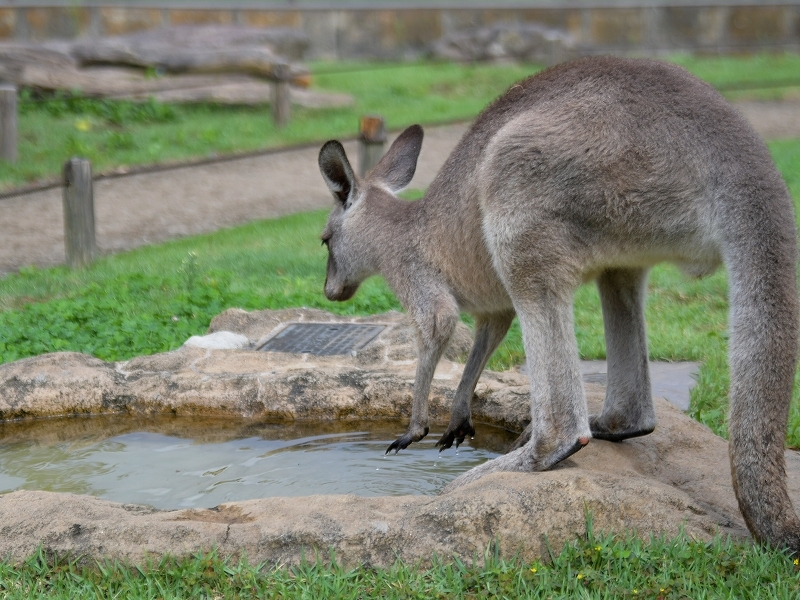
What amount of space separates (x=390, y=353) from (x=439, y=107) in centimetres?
839

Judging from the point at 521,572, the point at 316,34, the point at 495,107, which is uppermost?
the point at 316,34

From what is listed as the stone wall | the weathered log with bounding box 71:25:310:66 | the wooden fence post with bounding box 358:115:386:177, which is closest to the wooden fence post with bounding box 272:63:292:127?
the weathered log with bounding box 71:25:310:66

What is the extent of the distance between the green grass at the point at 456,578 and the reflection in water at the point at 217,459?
0.73 m

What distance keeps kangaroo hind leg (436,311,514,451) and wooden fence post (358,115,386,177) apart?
4.88 metres

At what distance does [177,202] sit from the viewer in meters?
9.82

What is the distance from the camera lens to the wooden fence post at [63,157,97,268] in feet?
24.3

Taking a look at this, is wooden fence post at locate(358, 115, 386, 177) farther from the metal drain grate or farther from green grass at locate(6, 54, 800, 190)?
the metal drain grate

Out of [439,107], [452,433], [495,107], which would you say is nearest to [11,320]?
[452,433]

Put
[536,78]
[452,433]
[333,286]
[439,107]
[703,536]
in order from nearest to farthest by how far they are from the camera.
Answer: [703,536] < [536,78] < [452,433] < [333,286] < [439,107]

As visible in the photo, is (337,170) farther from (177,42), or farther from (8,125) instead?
(177,42)

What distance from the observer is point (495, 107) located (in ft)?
12.2

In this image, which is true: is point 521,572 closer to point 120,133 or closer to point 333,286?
point 333,286

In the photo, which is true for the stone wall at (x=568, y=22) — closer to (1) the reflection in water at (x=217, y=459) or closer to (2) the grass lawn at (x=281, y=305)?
(2) the grass lawn at (x=281, y=305)

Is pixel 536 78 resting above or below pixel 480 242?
above
